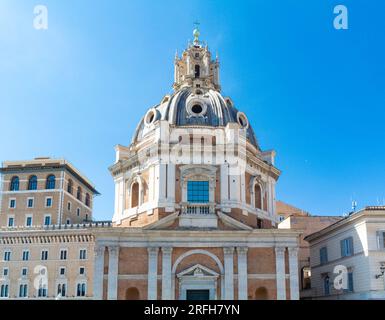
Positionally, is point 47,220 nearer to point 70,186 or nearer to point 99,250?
point 70,186

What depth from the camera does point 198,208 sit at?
34.1 meters

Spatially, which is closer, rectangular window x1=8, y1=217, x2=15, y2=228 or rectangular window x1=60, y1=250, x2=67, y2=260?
rectangular window x1=60, y1=250, x2=67, y2=260

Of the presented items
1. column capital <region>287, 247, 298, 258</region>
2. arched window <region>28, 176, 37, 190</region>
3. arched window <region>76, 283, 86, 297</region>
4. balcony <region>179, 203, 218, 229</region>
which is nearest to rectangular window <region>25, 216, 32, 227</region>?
arched window <region>28, 176, 37, 190</region>

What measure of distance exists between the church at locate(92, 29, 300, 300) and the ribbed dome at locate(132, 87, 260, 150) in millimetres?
85

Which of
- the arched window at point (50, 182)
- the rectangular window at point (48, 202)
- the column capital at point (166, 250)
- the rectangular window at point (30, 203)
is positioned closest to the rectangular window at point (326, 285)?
the column capital at point (166, 250)

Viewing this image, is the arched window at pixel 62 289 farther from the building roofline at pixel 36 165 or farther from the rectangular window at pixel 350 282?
the rectangular window at pixel 350 282

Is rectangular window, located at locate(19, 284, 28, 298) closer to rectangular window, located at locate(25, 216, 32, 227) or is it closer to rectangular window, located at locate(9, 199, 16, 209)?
rectangular window, located at locate(25, 216, 32, 227)

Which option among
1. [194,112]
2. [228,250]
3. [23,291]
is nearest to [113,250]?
[228,250]

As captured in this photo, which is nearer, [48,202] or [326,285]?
[326,285]

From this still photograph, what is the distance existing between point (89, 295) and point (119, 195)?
2881 cm

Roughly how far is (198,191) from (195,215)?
84.8 inches

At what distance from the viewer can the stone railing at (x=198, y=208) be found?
3394 cm

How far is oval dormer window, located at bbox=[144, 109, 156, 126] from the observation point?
3969cm
